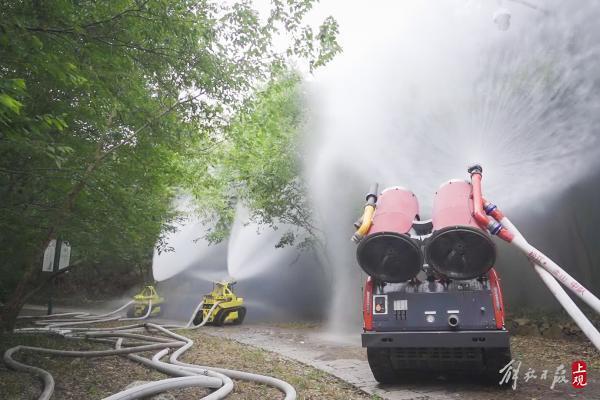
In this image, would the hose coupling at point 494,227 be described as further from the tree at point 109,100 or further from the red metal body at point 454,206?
the tree at point 109,100

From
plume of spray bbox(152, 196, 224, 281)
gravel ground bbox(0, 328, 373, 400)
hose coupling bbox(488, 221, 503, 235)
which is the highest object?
plume of spray bbox(152, 196, 224, 281)

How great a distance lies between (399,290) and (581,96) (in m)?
5.45

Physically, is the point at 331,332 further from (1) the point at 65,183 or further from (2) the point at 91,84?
(2) the point at 91,84

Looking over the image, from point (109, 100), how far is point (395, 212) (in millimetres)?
3556

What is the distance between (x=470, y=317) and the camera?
15.7 ft

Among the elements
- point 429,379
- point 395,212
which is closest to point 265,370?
point 429,379

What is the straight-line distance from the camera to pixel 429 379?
18.8 ft

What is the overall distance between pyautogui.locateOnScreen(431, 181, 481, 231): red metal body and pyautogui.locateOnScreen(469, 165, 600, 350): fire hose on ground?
9 cm

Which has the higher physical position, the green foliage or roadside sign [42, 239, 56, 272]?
the green foliage

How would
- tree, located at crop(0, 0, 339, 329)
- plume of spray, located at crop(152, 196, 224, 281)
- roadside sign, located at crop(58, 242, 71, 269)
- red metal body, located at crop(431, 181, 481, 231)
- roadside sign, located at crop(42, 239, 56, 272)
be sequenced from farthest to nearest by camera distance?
plume of spray, located at crop(152, 196, 224, 281)
roadside sign, located at crop(58, 242, 71, 269)
roadside sign, located at crop(42, 239, 56, 272)
red metal body, located at crop(431, 181, 481, 231)
tree, located at crop(0, 0, 339, 329)

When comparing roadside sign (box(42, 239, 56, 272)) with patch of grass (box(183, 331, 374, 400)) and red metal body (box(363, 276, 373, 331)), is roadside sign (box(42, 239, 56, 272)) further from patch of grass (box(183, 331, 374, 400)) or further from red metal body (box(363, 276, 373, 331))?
red metal body (box(363, 276, 373, 331))

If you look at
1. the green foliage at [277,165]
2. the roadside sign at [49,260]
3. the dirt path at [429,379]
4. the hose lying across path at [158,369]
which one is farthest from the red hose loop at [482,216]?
the roadside sign at [49,260]

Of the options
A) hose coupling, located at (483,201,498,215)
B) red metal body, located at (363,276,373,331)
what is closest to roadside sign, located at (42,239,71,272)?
red metal body, located at (363,276,373,331)

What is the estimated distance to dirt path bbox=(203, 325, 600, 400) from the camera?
16.5ft
